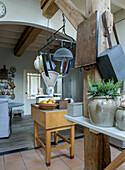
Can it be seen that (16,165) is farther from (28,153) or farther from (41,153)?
(41,153)

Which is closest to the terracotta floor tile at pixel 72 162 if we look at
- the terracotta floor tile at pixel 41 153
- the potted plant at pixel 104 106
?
the terracotta floor tile at pixel 41 153

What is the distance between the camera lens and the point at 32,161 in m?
2.37

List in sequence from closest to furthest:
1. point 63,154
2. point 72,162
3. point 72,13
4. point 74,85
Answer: point 72,13 → point 72,162 → point 63,154 → point 74,85

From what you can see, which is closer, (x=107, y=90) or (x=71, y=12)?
(x=107, y=90)

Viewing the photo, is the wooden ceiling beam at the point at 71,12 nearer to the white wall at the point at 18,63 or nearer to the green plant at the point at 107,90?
→ the green plant at the point at 107,90

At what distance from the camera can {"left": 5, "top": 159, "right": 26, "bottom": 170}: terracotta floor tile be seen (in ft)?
7.15

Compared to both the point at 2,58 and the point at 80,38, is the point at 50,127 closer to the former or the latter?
the point at 80,38

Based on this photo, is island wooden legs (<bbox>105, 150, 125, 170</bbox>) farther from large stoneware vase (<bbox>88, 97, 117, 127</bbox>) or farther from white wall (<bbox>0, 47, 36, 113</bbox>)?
white wall (<bbox>0, 47, 36, 113</bbox>)

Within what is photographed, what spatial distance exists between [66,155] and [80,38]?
7.28 ft

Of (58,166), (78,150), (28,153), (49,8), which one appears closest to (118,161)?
(58,166)

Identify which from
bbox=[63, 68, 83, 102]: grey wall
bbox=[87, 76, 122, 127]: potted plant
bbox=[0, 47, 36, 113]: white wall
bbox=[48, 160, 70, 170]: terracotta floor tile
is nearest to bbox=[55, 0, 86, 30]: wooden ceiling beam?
bbox=[87, 76, 122, 127]: potted plant

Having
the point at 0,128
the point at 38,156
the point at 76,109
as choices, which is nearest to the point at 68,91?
the point at 0,128

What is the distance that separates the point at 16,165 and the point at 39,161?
0.38m

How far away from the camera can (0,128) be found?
341 cm
